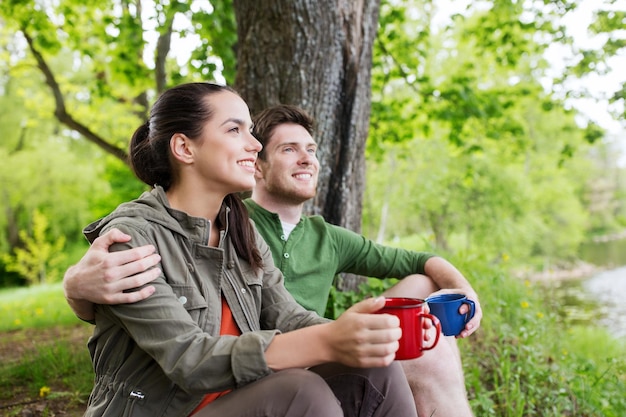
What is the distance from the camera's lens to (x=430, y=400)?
7.15ft

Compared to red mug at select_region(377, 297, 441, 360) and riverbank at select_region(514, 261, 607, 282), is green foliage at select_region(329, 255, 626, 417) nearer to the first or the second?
red mug at select_region(377, 297, 441, 360)

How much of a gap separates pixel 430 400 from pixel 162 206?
132cm

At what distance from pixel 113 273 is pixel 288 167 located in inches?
56.3

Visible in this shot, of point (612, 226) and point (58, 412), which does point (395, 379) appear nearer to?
point (58, 412)

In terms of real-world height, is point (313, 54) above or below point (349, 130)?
above

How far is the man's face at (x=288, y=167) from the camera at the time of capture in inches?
111

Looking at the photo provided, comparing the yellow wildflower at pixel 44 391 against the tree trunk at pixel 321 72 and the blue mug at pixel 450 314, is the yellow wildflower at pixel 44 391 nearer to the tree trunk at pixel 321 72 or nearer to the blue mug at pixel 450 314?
the tree trunk at pixel 321 72

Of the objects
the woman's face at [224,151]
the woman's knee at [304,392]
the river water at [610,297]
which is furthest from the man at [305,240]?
the river water at [610,297]

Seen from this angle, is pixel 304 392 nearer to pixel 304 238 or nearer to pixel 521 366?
pixel 304 238

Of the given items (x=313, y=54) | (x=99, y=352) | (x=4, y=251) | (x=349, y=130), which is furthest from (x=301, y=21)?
(x=4, y=251)

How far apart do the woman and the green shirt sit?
1.87 ft

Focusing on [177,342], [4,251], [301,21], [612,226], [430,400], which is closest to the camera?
[177,342]

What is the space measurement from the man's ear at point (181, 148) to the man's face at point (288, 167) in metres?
0.95

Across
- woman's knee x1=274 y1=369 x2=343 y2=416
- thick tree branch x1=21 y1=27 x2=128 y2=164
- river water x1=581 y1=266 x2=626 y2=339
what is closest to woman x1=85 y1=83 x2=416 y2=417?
woman's knee x1=274 y1=369 x2=343 y2=416
